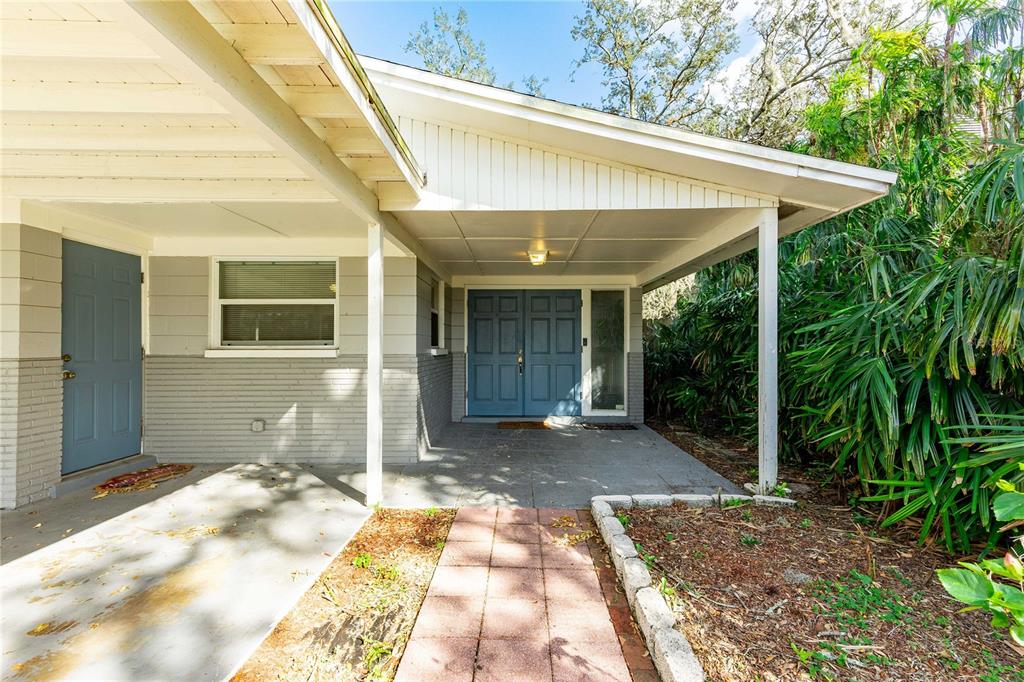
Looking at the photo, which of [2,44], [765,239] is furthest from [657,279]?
[2,44]

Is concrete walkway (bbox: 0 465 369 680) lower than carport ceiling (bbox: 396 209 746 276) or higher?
lower

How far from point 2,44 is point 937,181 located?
19.4ft

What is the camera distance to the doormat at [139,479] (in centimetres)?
364

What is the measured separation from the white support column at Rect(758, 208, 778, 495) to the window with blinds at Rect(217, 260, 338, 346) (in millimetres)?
4011

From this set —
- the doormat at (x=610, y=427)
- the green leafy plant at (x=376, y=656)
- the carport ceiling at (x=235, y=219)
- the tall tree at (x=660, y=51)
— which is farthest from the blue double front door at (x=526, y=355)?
the tall tree at (x=660, y=51)

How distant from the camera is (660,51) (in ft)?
33.6

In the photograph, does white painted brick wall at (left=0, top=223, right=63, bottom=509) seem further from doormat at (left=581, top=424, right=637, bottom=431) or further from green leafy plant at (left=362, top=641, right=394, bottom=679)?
doormat at (left=581, top=424, right=637, bottom=431)

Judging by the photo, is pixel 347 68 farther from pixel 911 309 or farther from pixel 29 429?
pixel 29 429

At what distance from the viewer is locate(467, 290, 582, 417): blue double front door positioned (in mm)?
7074

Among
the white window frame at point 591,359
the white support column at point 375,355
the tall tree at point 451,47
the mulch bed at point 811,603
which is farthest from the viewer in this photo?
the tall tree at point 451,47

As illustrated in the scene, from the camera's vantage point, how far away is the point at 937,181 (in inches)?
149

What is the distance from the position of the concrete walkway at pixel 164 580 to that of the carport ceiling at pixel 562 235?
2523 millimetres

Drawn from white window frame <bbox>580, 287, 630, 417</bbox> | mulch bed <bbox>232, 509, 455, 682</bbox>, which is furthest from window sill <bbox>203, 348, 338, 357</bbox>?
white window frame <bbox>580, 287, 630, 417</bbox>

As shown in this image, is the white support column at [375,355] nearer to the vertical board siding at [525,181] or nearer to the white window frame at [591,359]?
the vertical board siding at [525,181]
